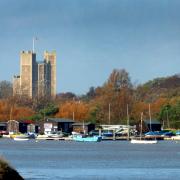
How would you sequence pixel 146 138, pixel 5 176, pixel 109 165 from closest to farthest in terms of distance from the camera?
pixel 5 176 → pixel 109 165 → pixel 146 138

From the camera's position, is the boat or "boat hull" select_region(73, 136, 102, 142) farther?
the boat

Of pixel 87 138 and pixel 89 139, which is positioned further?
pixel 87 138

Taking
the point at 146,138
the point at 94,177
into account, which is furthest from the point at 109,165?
the point at 146,138

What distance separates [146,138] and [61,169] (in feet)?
333

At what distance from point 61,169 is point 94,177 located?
35.5 feet

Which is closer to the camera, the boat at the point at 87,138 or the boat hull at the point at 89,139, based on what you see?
the boat hull at the point at 89,139

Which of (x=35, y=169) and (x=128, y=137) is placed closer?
(x=35, y=169)

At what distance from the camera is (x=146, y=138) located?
18650 cm

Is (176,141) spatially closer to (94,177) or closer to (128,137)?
(128,137)

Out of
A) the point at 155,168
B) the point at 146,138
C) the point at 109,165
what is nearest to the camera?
the point at 155,168

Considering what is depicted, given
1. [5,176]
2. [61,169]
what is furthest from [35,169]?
[5,176]

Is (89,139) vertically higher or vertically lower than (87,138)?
lower

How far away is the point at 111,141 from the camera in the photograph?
198m

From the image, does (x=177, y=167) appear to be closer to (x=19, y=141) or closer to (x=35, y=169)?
(x=35, y=169)
